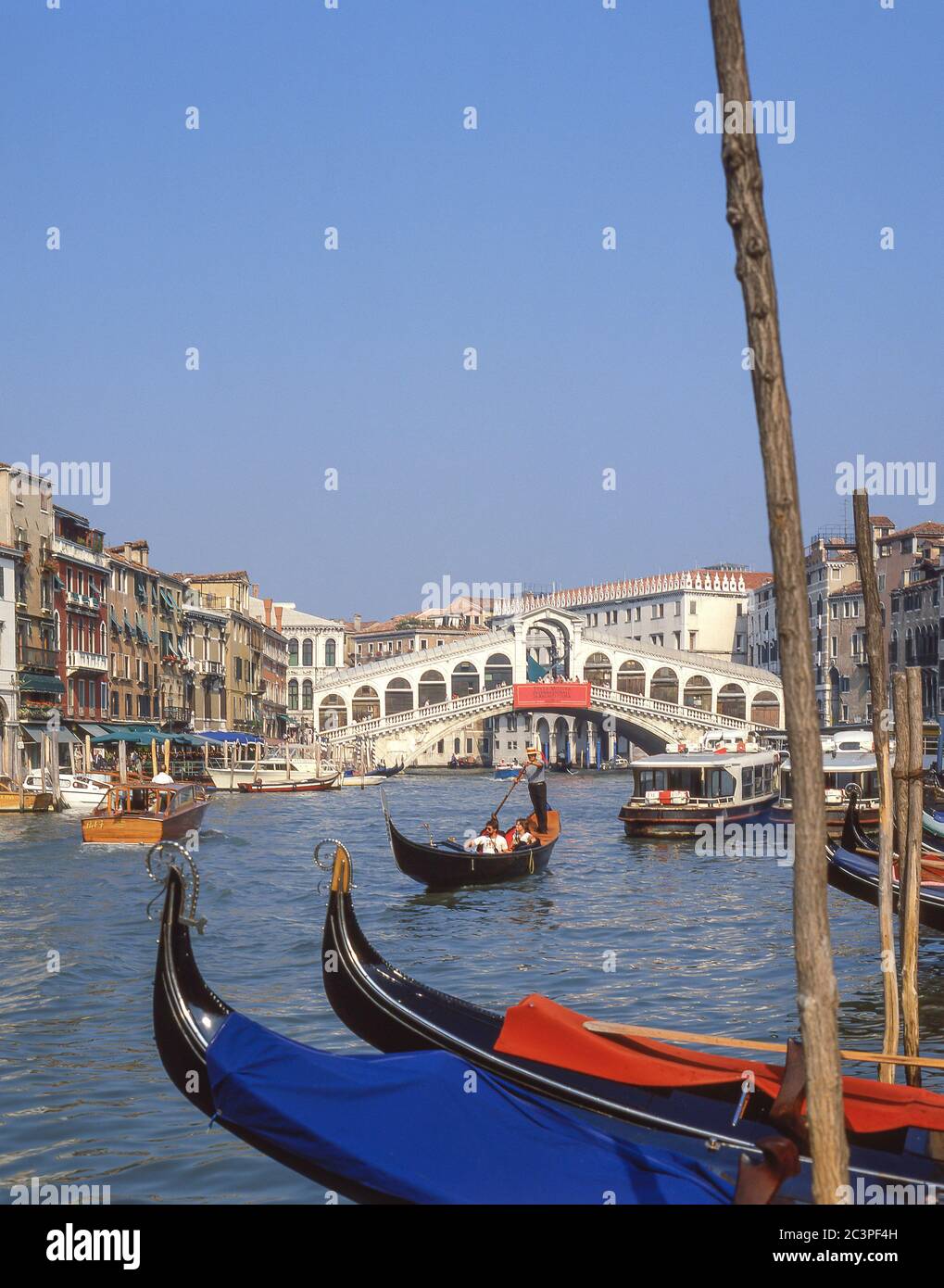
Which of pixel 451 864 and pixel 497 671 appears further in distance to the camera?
pixel 497 671

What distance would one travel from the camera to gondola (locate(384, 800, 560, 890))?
1398 cm

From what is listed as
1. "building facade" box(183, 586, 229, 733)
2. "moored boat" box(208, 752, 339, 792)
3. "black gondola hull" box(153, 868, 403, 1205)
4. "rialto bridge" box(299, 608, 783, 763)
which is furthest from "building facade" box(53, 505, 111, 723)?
"black gondola hull" box(153, 868, 403, 1205)

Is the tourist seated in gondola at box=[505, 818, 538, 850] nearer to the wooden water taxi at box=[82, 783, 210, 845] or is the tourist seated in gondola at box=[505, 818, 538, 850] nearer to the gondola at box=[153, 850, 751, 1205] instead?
the wooden water taxi at box=[82, 783, 210, 845]

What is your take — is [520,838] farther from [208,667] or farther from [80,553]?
[208,667]

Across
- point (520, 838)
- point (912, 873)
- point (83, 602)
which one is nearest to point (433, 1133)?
point (912, 873)

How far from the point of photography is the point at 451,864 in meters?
14.1

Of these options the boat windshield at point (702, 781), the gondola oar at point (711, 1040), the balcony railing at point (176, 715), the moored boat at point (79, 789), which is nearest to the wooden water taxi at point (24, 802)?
the moored boat at point (79, 789)

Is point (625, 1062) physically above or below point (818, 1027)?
below

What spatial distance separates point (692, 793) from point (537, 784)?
253 inches

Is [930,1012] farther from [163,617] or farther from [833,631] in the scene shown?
[833,631]

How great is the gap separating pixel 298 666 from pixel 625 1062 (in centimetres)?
6389

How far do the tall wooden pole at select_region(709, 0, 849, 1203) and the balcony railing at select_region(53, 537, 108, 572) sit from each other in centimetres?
2877
